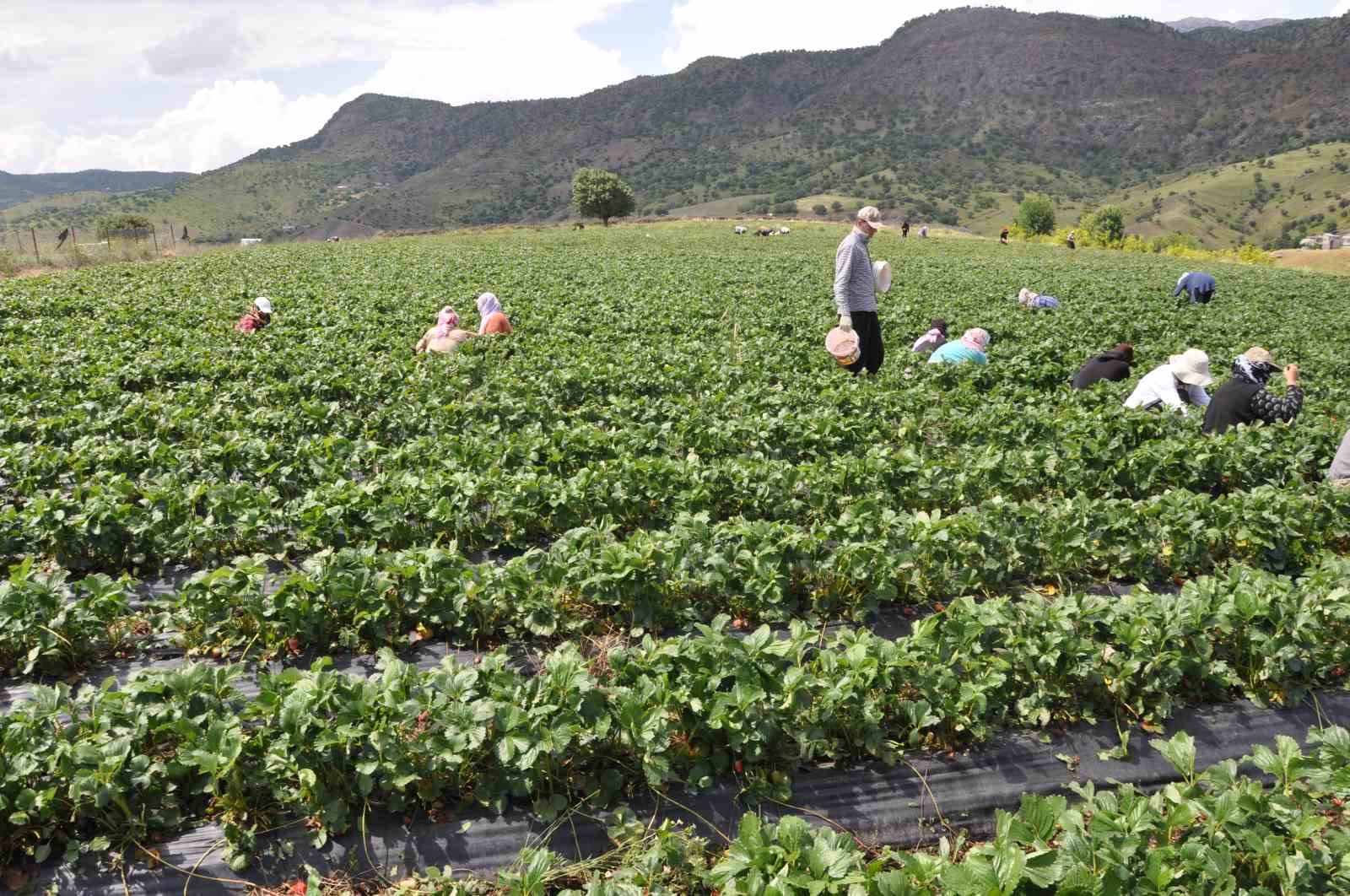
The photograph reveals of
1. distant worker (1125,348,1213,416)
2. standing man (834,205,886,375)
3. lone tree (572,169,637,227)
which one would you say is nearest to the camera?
distant worker (1125,348,1213,416)

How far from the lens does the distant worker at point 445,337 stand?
37.4 ft

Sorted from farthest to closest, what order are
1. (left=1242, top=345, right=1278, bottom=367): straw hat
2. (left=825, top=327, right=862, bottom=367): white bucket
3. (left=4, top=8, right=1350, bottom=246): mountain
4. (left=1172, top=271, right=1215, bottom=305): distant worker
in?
(left=4, top=8, right=1350, bottom=246): mountain
(left=1172, top=271, right=1215, bottom=305): distant worker
(left=825, top=327, right=862, bottom=367): white bucket
(left=1242, top=345, right=1278, bottom=367): straw hat

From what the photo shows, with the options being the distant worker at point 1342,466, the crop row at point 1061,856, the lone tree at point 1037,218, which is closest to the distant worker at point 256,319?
the crop row at point 1061,856

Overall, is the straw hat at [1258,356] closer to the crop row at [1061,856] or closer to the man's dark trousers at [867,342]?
the man's dark trousers at [867,342]

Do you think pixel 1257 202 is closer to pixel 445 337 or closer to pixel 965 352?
pixel 965 352

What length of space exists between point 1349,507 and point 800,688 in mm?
5085

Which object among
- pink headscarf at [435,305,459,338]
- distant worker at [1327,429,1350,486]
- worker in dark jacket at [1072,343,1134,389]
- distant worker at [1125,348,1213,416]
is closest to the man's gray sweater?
worker in dark jacket at [1072,343,1134,389]

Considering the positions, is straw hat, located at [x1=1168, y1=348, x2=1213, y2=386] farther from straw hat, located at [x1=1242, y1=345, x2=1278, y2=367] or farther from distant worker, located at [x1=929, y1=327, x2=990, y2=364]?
distant worker, located at [x1=929, y1=327, x2=990, y2=364]

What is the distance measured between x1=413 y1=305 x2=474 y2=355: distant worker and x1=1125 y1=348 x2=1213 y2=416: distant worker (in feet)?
29.6

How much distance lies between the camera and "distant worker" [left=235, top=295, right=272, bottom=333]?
43.7 feet

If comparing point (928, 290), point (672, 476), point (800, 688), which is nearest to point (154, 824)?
point (800, 688)

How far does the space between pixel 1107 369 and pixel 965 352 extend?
5.93 ft

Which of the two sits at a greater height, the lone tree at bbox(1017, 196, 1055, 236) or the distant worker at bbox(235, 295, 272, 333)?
the lone tree at bbox(1017, 196, 1055, 236)

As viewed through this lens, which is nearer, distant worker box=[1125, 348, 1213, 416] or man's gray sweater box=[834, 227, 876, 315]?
distant worker box=[1125, 348, 1213, 416]
